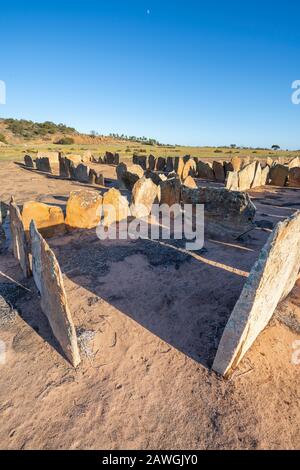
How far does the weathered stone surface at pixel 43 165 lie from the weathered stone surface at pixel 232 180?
11041 millimetres

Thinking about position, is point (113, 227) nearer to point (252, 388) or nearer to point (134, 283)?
point (134, 283)

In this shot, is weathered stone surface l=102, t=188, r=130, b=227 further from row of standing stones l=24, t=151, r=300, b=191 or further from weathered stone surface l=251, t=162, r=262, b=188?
weathered stone surface l=251, t=162, r=262, b=188

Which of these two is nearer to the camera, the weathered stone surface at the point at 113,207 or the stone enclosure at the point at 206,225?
the stone enclosure at the point at 206,225

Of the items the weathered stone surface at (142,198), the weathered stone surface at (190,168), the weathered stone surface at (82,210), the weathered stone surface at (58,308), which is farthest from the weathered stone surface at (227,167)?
the weathered stone surface at (58,308)

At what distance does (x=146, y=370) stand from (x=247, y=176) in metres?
10.4

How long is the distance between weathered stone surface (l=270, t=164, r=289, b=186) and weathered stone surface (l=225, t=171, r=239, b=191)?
3628 mm

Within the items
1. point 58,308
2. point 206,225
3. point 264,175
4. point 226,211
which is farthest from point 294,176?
point 58,308

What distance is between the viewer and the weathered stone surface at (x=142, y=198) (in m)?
7.82

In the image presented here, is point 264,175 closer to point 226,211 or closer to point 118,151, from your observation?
point 226,211

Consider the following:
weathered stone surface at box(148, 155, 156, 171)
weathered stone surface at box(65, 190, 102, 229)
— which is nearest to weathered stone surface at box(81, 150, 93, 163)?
weathered stone surface at box(148, 155, 156, 171)

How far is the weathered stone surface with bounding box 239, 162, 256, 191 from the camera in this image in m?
11.3

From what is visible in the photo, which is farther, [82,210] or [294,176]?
[294,176]

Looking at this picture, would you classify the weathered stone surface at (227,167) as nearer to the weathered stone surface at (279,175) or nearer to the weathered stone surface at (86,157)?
the weathered stone surface at (279,175)

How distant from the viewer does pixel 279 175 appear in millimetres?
13336
